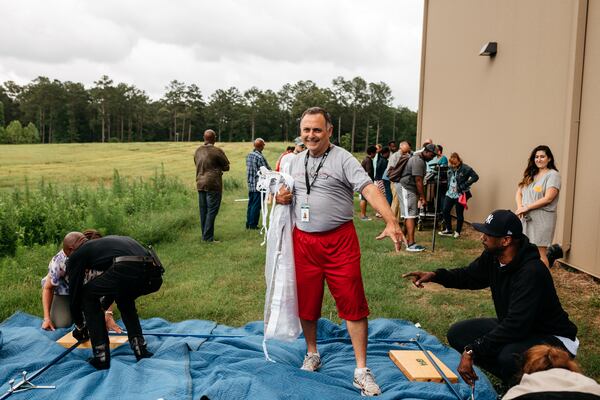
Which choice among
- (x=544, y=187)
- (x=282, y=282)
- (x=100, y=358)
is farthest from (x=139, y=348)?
(x=544, y=187)

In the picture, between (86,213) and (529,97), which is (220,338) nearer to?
(86,213)

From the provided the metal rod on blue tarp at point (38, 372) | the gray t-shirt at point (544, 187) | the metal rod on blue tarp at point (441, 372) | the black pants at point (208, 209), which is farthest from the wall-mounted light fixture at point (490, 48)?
the metal rod on blue tarp at point (38, 372)

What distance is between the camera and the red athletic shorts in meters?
3.57

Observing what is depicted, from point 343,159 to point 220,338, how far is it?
2139mm

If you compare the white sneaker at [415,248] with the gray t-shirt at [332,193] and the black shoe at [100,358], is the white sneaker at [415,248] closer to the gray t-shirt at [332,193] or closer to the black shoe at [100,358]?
the gray t-shirt at [332,193]

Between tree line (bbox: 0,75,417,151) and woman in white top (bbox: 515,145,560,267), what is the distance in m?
49.7

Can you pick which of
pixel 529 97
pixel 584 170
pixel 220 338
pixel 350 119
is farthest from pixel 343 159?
pixel 350 119

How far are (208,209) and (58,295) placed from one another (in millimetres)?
4837

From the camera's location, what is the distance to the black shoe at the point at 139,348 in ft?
13.7

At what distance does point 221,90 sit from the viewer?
71562 mm

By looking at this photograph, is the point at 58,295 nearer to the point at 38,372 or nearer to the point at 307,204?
the point at 38,372

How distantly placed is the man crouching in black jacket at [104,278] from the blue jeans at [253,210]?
6.38 meters

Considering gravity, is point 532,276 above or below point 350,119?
below

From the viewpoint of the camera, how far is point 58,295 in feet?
15.4
